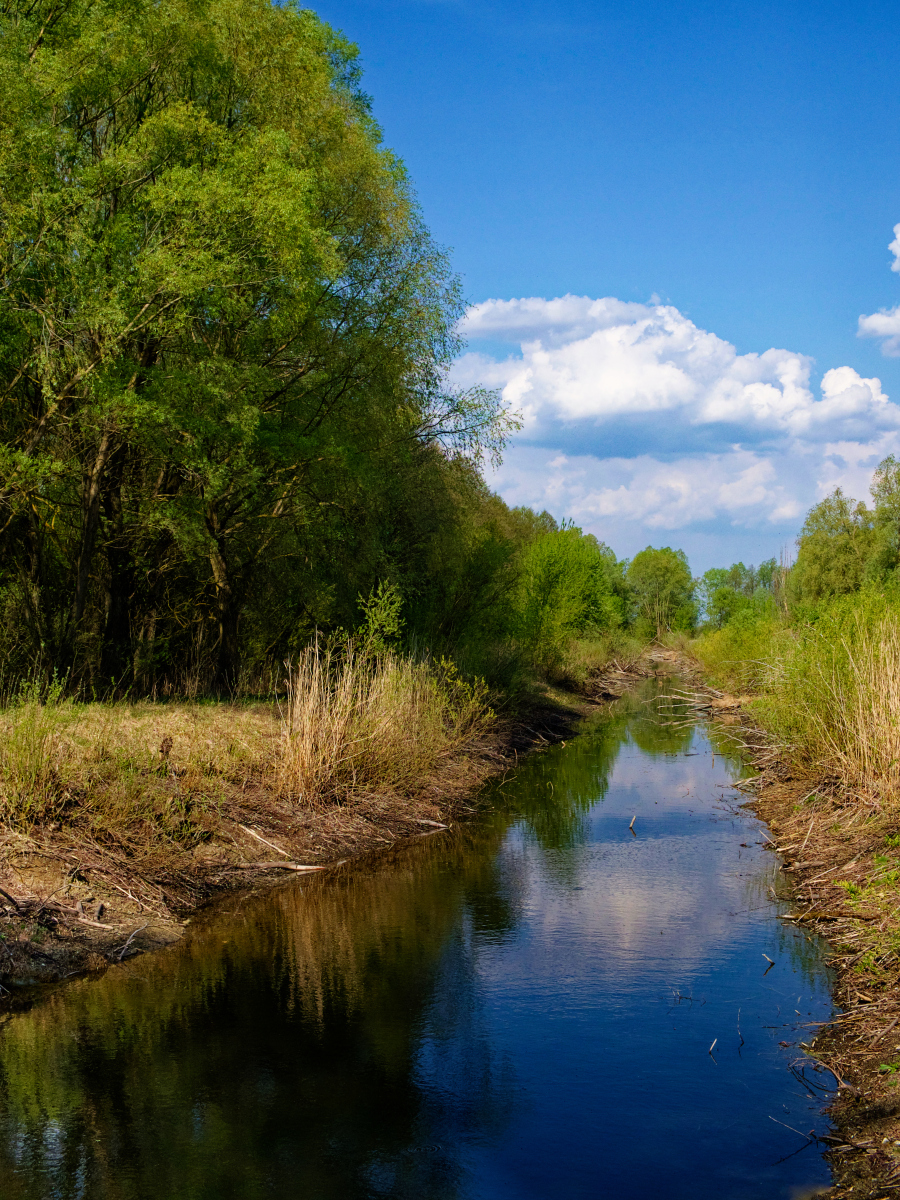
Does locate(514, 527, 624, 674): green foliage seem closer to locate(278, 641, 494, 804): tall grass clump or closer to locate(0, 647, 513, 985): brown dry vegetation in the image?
locate(278, 641, 494, 804): tall grass clump

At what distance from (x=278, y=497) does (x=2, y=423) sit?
512 centimetres

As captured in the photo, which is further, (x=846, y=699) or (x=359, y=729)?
(x=359, y=729)

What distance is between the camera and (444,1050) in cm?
720

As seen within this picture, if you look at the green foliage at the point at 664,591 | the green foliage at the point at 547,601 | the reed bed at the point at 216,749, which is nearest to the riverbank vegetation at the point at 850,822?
the reed bed at the point at 216,749

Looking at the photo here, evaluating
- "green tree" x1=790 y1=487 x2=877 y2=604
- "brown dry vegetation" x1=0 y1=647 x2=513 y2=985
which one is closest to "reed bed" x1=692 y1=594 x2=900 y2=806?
"brown dry vegetation" x1=0 y1=647 x2=513 y2=985

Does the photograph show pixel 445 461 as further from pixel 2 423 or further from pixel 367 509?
pixel 2 423

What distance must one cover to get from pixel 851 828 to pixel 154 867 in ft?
24.6

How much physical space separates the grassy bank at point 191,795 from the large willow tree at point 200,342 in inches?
133

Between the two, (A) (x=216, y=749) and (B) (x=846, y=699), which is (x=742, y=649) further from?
(A) (x=216, y=749)

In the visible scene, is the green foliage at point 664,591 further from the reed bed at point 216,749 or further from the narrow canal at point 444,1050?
the narrow canal at point 444,1050

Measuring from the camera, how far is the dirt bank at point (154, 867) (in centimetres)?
854

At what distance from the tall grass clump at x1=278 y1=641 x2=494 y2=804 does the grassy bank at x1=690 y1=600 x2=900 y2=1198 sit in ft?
17.4

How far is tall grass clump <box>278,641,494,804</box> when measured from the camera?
1316 cm

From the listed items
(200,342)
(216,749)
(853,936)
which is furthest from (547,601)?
(853,936)
